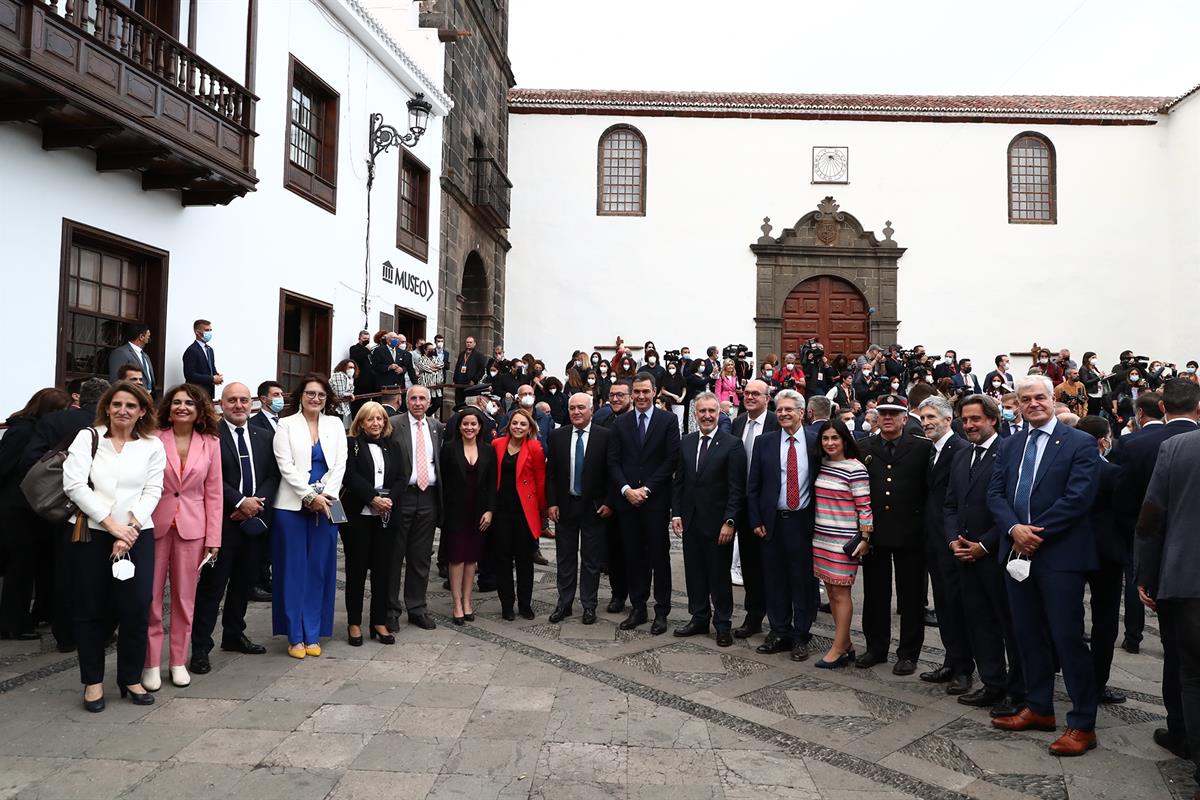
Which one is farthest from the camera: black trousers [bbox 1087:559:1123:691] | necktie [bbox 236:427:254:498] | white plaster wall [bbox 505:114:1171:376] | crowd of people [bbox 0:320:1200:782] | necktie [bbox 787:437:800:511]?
white plaster wall [bbox 505:114:1171:376]

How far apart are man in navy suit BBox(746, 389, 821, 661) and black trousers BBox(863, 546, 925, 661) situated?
40 centimetres

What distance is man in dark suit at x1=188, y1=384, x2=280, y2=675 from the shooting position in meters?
5.39

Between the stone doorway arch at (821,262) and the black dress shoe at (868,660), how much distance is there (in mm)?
16245

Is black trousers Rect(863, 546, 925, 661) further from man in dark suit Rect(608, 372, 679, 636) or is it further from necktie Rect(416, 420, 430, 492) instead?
necktie Rect(416, 420, 430, 492)

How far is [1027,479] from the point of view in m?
4.47

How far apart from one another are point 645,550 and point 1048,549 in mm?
3038

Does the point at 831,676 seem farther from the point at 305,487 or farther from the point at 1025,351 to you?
the point at 1025,351

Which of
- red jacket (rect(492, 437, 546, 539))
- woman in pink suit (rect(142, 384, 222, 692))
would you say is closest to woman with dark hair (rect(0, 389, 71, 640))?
woman in pink suit (rect(142, 384, 222, 692))

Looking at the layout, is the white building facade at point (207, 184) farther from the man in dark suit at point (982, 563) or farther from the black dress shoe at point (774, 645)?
the man in dark suit at point (982, 563)

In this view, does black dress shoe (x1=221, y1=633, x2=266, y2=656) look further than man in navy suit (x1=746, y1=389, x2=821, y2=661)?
No

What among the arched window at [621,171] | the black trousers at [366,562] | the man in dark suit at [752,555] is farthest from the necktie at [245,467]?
the arched window at [621,171]

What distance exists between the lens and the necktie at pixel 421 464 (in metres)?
6.39

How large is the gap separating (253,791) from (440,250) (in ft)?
44.9

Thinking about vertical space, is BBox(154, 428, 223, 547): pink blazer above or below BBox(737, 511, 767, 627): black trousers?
above
